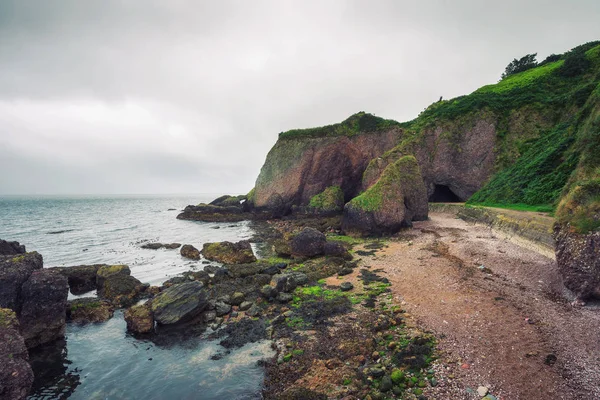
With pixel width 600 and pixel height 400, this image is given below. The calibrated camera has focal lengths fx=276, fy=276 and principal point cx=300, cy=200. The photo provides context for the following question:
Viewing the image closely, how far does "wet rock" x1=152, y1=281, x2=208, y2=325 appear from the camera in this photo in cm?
1130

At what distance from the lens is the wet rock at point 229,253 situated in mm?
19953

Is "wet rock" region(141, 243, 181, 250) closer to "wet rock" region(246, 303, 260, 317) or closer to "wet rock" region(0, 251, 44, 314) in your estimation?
"wet rock" region(0, 251, 44, 314)

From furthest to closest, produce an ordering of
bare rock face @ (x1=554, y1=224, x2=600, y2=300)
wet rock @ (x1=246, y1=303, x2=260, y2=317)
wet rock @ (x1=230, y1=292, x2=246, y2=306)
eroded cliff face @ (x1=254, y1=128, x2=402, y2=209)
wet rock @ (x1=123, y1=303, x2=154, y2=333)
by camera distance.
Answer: eroded cliff face @ (x1=254, y1=128, x2=402, y2=209), wet rock @ (x1=230, y1=292, x2=246, y2=306), wet rock @ (x1=246, y1=303, x2=260, y2=317), wet rock @ (x1=123, y1=303, x2=154, y2=333), bare rock face @ (x1=554, y1=224, x2=600, y2=300)

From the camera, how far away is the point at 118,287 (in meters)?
14.3

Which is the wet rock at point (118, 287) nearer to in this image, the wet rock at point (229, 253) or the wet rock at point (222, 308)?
the wet rock at point (222, 308)

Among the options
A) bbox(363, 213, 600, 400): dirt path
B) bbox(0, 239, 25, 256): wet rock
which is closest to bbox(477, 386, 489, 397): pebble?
bbox(363, 213, 600, 400): dirt path

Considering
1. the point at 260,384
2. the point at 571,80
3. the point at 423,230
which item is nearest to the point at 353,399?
the point at 260,384

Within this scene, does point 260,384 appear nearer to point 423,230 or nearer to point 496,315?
point 496,315

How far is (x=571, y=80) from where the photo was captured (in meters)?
36.4

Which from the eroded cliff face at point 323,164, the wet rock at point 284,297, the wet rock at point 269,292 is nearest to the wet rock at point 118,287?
the wet rock at point 269,292

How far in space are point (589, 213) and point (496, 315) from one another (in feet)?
16.4

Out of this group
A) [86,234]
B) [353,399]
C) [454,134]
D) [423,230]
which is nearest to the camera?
[353,399]

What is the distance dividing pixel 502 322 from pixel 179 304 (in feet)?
39.1

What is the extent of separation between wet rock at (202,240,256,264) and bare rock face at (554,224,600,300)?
1657 centimetres
